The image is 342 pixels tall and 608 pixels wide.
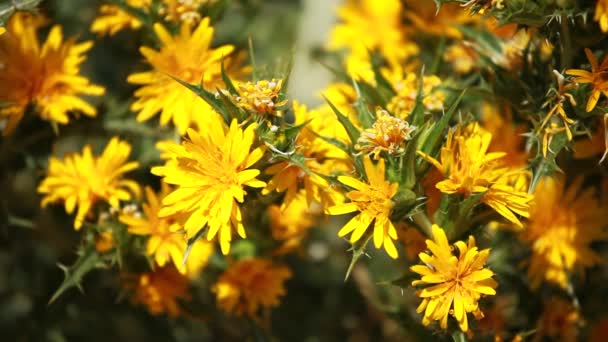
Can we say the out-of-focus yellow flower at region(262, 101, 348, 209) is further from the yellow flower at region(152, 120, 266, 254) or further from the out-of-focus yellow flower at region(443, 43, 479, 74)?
the out-of-focus yellow flower at region(443, 43, 479, 74)

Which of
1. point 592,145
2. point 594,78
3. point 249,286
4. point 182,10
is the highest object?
point 182,10

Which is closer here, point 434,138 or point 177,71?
point 434,138

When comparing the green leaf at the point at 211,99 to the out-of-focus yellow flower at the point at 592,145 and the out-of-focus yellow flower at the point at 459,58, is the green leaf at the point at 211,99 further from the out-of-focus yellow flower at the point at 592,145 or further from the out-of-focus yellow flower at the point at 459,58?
the out-of-focus yellow flower at the point at 592,145

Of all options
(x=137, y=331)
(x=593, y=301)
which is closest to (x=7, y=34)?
(x=137, y=331)

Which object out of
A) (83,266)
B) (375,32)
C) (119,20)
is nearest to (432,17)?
(375,32)

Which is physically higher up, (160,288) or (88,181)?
(88,181)

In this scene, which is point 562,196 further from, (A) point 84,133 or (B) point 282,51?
(B) point 282,51

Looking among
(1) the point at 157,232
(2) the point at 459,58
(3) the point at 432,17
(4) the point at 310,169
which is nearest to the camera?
(4) the point at 310,169

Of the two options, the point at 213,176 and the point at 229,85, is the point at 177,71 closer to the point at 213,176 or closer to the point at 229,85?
the point at 229,85
